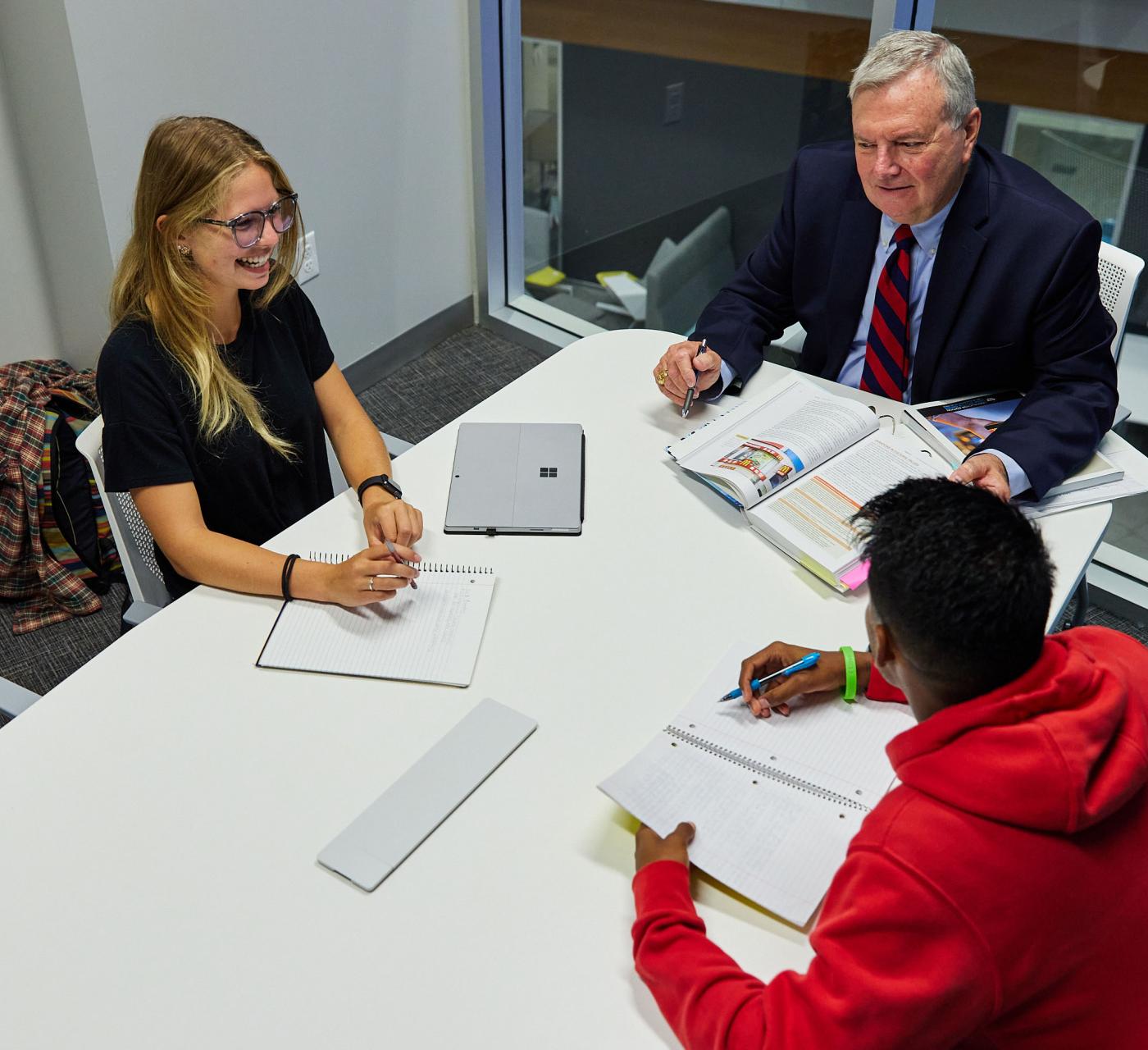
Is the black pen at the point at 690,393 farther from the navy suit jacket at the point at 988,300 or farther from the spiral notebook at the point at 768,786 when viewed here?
the spiral notebook at the point at 768,786

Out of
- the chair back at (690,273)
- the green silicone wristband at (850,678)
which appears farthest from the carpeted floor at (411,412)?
the green silicone wristband at (850,678)

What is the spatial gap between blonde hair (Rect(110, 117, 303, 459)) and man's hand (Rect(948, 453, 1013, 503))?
1.18 meters

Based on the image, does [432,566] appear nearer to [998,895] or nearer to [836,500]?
[836,500]

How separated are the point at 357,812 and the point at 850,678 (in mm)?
632

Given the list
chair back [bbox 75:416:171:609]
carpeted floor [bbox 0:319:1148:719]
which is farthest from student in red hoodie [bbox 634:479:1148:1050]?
carpeted floor [bbox 0:319:1148:719]

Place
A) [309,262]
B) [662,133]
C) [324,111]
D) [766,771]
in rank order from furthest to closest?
[662,133]
[309,262]
[324,111]
[766,771]

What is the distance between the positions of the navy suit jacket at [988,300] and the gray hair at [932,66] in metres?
0.14

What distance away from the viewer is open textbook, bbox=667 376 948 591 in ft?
5.57

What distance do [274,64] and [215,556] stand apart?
72.8 inches

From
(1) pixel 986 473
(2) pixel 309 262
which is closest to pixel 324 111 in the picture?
(2) pixel 309 262

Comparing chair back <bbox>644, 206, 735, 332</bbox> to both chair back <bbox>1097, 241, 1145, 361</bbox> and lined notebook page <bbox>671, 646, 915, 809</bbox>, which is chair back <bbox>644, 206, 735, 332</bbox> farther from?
lined notebook page <bbox>671, 646, 915, 809</bbox>

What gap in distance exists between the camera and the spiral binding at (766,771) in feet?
4.23

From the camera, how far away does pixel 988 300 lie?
2004 mm

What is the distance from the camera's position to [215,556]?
5.39ft
